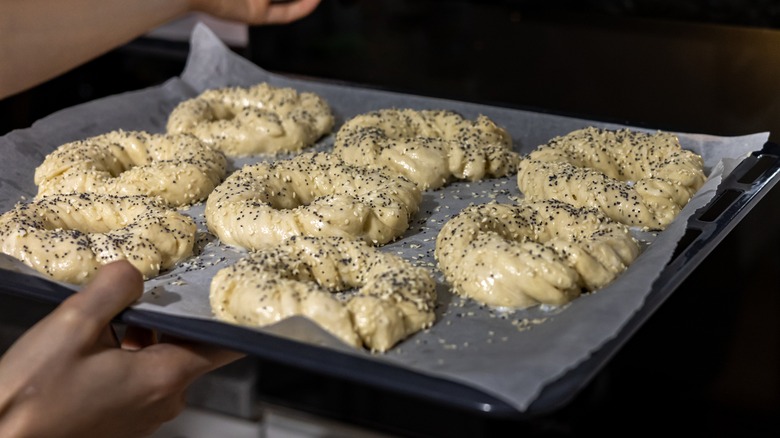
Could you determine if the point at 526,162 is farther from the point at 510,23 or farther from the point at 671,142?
the point at 510,23

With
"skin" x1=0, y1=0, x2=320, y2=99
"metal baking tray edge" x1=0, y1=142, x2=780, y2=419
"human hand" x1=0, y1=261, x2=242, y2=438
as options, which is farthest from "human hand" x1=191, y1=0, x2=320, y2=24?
"human hand" x1=0, y1=261, x2=242, y2=438

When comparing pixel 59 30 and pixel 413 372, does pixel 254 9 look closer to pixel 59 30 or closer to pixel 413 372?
pixel 59 30

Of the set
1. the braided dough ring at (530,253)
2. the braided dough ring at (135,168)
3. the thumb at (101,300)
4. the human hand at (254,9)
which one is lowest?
the braided dough ring at (135,168)

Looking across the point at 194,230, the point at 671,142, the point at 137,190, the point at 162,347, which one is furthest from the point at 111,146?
the point at 671,142

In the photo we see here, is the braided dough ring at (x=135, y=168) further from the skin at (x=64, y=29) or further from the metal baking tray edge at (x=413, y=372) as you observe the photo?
the metal baking tray edge at (x=413, y=372)

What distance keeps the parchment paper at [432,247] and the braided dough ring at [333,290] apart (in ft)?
0.17

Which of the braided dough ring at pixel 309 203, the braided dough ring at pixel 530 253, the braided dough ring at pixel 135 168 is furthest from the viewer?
the braided dough ring at pixel 135 168

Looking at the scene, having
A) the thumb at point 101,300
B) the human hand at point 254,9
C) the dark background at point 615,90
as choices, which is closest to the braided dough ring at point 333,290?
the thumb at point 101,300

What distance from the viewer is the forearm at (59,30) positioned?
107 inches

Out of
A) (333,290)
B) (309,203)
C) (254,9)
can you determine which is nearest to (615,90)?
(254,9)

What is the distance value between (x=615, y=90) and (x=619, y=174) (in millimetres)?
1185

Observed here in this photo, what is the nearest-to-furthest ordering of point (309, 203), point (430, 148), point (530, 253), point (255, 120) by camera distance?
point (530, 253) < point (309, 203) < point (430, 148) < point (255, 120)

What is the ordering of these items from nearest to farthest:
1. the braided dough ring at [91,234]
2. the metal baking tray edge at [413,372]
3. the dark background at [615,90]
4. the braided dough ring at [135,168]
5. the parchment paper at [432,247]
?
the metal baking tray edge at [413,372] → the parchment paper at [432,247] → the braided dough ring at [91,234] → the braided dough ring at [135,168] → the dark background at [615,90]

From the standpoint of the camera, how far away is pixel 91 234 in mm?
2283
